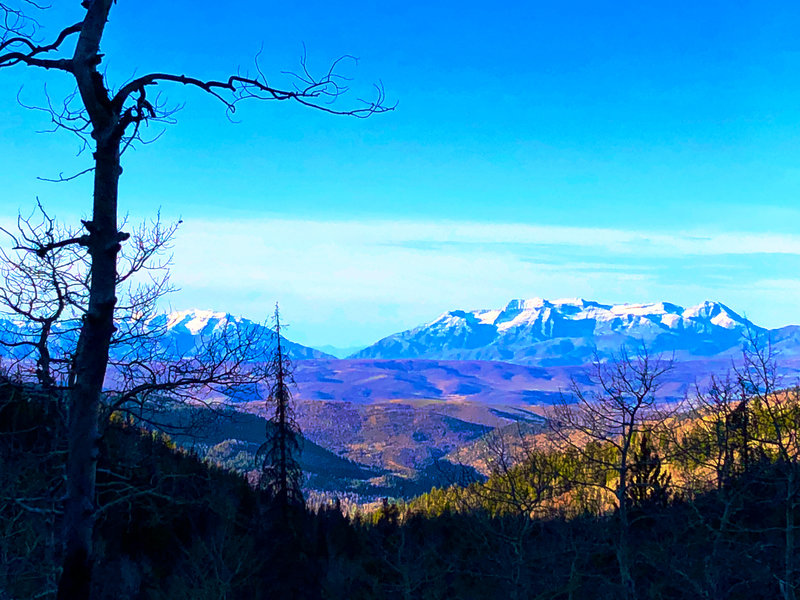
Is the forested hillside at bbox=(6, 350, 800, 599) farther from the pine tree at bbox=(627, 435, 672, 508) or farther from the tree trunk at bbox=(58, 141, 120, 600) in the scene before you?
the tree trunk at bbox=(58, 141, 120, 600)

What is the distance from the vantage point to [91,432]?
5770 millimetres

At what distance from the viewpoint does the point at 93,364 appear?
5750 mm

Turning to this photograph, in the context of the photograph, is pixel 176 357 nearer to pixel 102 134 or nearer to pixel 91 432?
pixel 91 432

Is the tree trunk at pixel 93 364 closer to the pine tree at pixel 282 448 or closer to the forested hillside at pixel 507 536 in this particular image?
the forested hillside at pixel 507 536

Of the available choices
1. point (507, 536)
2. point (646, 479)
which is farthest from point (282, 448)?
point (646, 479)

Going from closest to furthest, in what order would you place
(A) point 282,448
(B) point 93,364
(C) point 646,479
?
(B) point 93,364
(C) point 646,479
(A) point 282,448

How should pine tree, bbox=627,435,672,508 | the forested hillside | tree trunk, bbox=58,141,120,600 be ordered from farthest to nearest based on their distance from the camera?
the forested hillside, pine tree, bbox=627,435,672,508, tree trunk, bbox=58,141,120,600

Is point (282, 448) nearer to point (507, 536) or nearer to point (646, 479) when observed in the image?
point (507, 536)

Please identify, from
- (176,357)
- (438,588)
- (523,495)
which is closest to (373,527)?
(438,588)

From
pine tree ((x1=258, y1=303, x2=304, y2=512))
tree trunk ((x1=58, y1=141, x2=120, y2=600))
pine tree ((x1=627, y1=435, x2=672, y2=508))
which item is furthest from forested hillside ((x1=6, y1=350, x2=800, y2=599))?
tree trunk ((x1=58, y1=141, x2=120, y2=600))

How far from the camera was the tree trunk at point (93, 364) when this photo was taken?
224 inches

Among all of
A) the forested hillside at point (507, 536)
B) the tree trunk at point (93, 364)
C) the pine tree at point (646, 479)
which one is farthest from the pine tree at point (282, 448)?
the tree trunk at point (93, 364)

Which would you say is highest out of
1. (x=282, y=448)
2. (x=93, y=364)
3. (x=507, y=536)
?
(x=93, y=364)

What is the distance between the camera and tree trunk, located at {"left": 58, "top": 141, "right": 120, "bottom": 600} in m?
5.69
